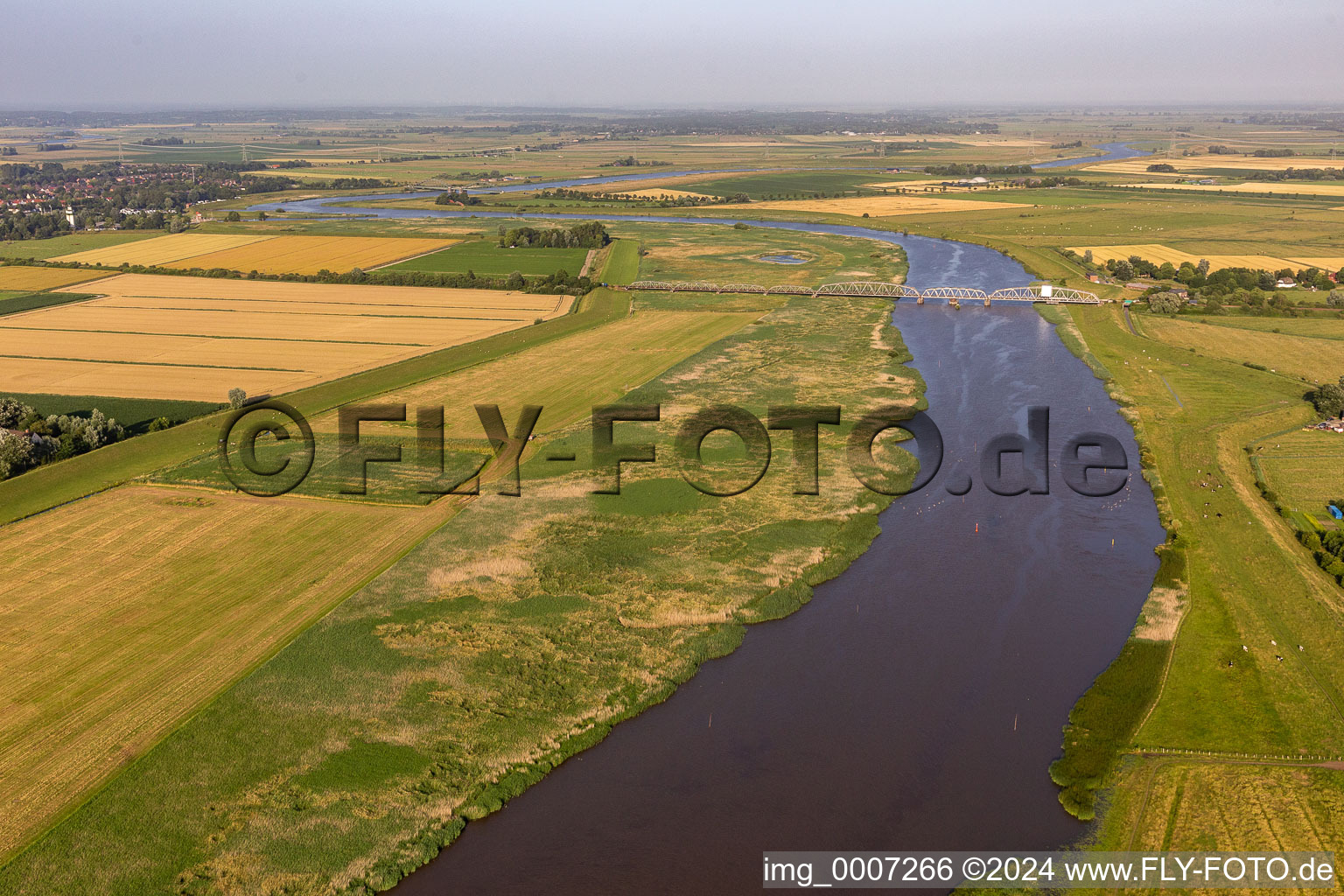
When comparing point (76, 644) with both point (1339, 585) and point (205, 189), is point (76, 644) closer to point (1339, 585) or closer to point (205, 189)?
point (1339, 585)

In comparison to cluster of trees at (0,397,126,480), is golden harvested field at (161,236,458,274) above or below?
above

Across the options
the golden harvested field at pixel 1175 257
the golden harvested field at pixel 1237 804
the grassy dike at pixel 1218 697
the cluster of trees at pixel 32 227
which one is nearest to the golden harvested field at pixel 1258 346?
the grassy dike at pixel 1218 697

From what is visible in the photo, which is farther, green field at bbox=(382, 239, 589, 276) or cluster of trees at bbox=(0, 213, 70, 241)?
cluster of trees at bbox=(0, 213, 70, 241)

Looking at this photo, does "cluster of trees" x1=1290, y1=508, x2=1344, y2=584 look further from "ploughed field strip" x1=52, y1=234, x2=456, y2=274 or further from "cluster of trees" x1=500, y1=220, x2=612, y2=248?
"ploughed field strip" x1=52, y1=234, x2=456, y2=274

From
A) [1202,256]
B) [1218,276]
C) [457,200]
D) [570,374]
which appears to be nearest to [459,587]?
[570,374]

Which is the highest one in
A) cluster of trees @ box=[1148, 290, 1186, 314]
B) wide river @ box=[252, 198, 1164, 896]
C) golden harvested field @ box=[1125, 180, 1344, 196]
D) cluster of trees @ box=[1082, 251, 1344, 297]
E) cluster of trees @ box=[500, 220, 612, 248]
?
golden harvested field @ box=[1125, 180, 1344, 196]

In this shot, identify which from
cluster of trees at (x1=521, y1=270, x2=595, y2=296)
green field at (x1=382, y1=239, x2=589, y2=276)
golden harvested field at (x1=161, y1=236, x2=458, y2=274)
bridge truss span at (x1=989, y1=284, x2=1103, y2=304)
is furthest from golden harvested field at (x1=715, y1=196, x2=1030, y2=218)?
cluster of trees at (x1=521, y1=270, x2=595, y2=296)
